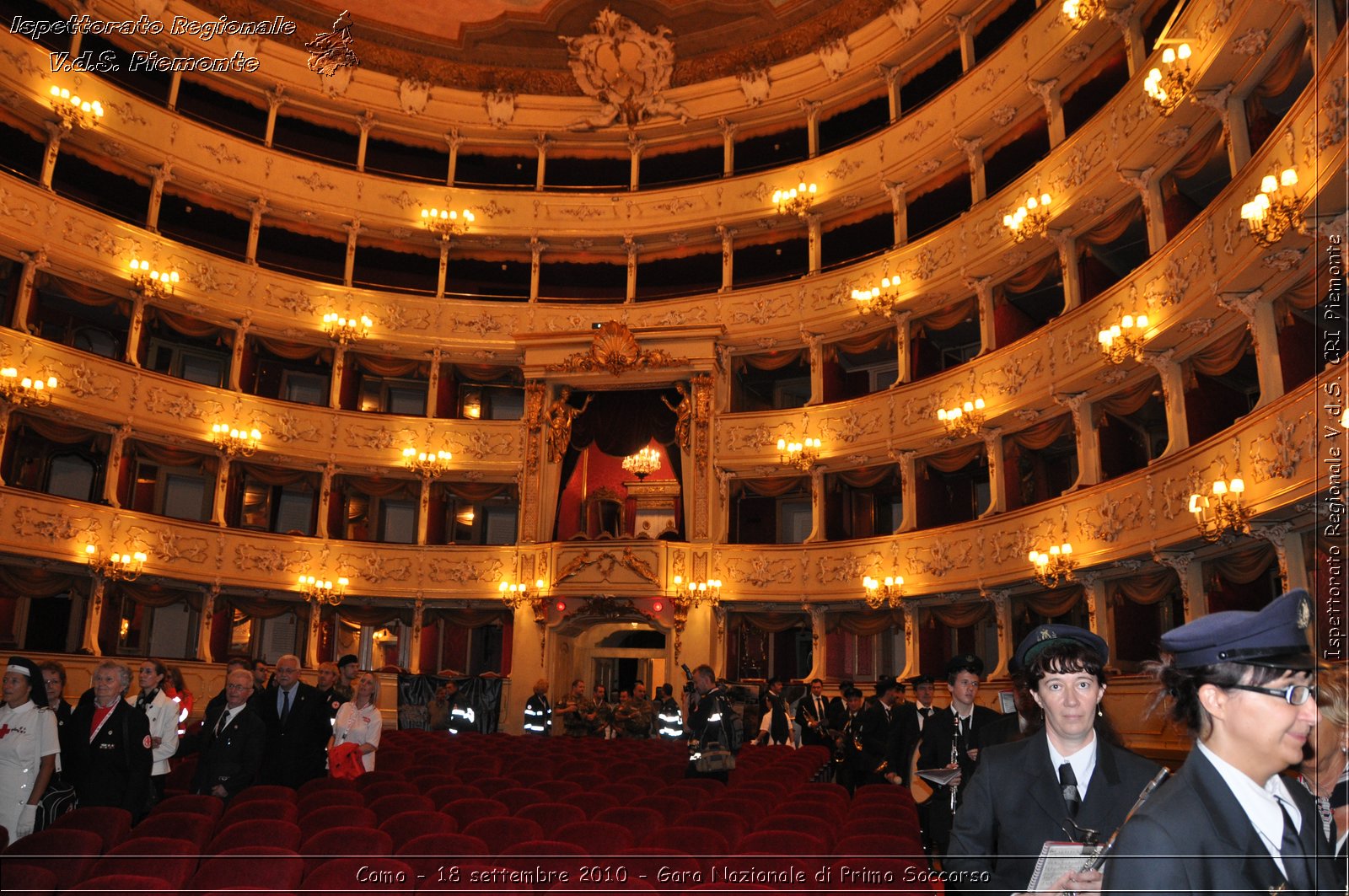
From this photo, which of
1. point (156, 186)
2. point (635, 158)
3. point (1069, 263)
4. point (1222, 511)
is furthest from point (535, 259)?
point (1222, 511)

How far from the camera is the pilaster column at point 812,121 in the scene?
24625 millimetres

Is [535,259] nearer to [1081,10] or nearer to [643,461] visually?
[643,461]

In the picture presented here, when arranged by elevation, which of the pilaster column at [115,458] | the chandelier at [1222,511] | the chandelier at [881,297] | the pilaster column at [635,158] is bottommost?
the chandelier at [1222,511]

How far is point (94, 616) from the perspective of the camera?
2034 centimetres

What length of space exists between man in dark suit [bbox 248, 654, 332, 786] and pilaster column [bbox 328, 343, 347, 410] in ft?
55.1

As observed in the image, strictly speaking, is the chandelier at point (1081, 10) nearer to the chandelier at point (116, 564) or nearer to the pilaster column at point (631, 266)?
the pilaster column at point (631, 266)

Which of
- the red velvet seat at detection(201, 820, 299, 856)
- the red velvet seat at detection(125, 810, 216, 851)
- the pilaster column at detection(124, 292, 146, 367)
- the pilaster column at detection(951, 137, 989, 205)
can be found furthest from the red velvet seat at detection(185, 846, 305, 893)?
the pilaster column at detection(124, 292, 146, 367)

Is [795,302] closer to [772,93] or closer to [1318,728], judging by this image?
[772,93]

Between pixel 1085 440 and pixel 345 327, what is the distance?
16.8 m

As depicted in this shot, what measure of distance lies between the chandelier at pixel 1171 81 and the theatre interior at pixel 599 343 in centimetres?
93

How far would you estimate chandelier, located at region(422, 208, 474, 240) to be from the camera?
2556 cm

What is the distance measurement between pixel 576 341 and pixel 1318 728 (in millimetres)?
22298

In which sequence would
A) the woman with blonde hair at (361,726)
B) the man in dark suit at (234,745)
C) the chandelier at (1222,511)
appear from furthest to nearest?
the chandelier at (1222,511), the woman with blonde hair at (361,726), the man in dark suit at (234,745)

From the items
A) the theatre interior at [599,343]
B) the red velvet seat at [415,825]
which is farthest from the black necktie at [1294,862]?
the theatre interior at [599,343]
